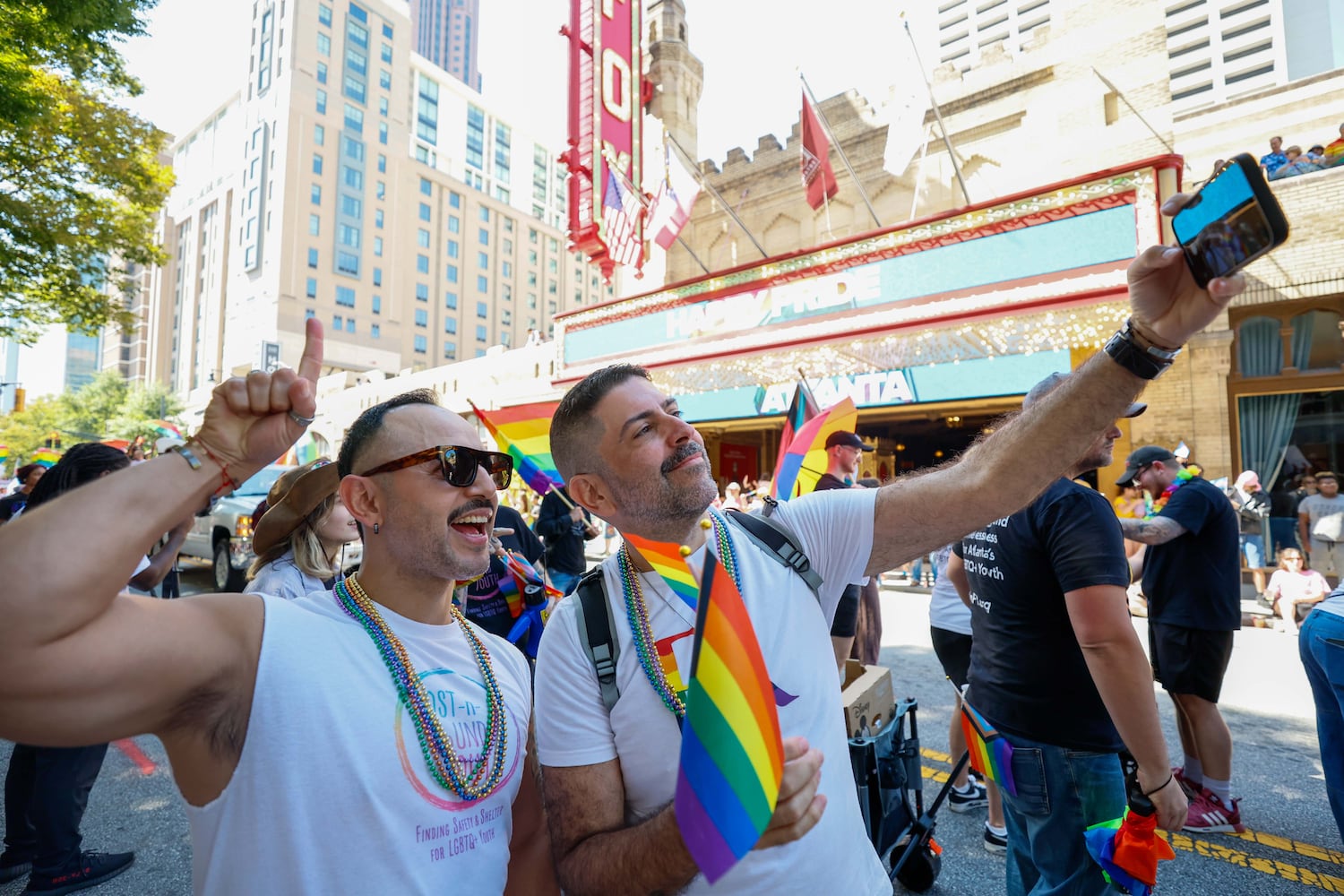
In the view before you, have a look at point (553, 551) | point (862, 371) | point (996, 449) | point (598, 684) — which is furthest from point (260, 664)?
point (862, 371)

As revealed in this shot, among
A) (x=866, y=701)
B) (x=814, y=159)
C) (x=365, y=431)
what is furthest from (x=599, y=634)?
(x=814, y=159)

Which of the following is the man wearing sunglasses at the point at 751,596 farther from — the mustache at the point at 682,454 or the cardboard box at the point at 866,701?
the cardboard box at the point at 866,701

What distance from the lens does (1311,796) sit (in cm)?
392

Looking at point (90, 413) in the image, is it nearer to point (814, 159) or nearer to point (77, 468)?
point (814, 159)

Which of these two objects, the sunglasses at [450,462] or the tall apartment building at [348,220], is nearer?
the sunglasses at [450,462]

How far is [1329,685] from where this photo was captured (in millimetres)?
2730

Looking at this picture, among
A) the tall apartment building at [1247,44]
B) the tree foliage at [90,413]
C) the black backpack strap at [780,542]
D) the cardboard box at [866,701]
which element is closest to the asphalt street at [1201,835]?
the cardboard box at [866,701]

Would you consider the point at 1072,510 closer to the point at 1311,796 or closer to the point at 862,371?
the point at 1311,796

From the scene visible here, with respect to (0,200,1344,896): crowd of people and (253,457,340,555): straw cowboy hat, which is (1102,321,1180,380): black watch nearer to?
(0,200,1344,896): crowd of people

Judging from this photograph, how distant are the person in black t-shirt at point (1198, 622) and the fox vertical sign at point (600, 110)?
47.4 feet

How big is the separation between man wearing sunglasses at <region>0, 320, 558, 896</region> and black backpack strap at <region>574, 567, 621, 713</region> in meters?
0.33

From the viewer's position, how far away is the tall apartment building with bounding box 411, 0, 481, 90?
384 feet

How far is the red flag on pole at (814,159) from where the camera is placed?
511 inches

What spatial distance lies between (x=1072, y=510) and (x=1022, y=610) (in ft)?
1.47
